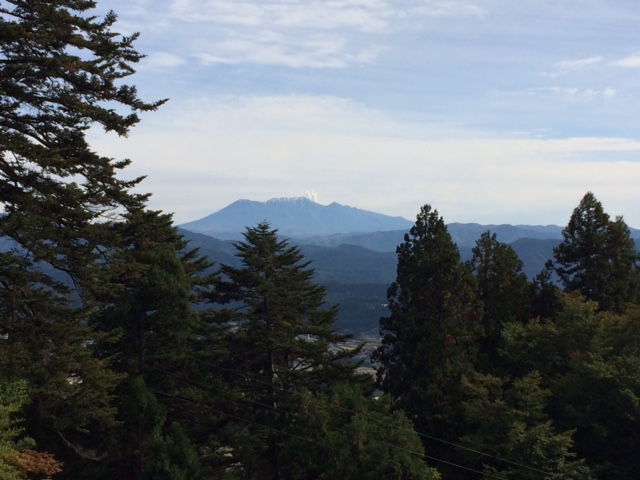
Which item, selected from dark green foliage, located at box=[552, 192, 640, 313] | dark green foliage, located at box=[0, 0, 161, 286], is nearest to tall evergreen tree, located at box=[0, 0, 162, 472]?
dark green foliage, located at box=[0, 0, 161, 286]

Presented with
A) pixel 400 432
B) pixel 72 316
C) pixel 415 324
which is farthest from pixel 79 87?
pixel 415 324

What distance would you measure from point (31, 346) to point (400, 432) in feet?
37.5

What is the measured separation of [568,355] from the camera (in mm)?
23172

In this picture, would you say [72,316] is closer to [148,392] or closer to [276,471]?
[148,392]

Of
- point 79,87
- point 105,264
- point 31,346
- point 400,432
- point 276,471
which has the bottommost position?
point 276,471

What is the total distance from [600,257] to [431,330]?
37.9ft

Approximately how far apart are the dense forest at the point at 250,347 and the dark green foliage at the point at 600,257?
0.11m

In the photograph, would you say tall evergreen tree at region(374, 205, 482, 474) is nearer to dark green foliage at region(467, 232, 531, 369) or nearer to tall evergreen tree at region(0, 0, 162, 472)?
dark green foliage at region(467, 232, 531, 369)

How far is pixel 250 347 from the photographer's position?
25094 mm

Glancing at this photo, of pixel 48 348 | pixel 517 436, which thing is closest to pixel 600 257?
pixel 517 436

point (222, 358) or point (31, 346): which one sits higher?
point (31, 346)

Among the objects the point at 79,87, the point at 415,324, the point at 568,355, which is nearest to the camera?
the point at 79,87

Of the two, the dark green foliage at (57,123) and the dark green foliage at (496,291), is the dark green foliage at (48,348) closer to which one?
the dark green foliage at (57,123)

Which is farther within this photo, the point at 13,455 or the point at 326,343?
the point at 326,343
